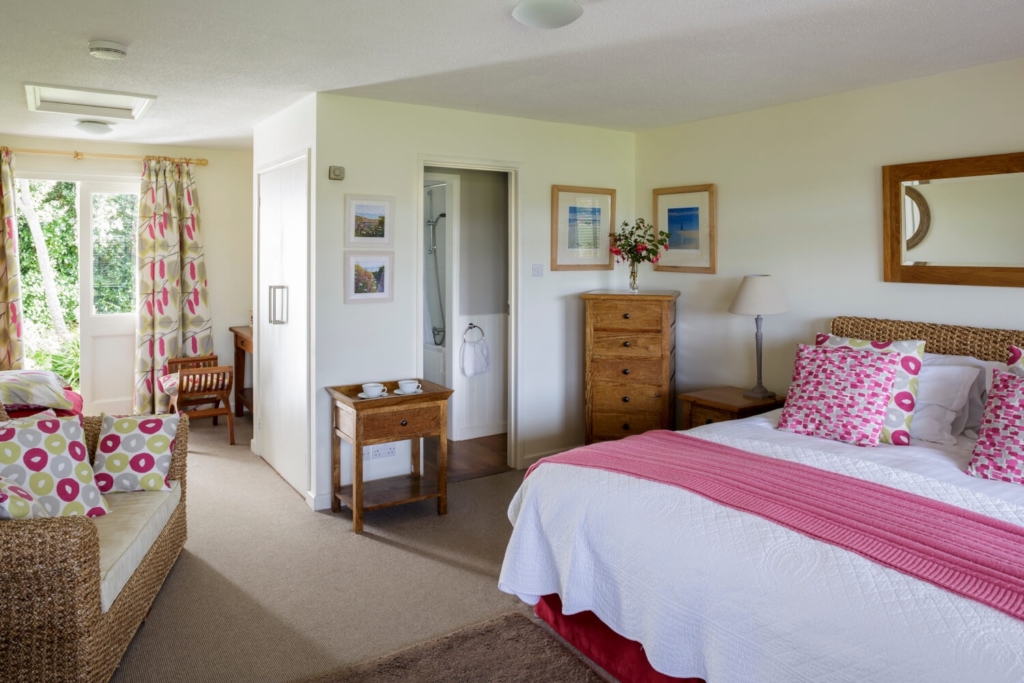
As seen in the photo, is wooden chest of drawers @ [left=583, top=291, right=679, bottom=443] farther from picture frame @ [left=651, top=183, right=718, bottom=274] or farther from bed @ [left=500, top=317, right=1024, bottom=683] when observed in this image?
bed @ [left=500, top=317, right=1024, bottom=683]

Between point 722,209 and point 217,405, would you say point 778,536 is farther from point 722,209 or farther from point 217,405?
point 217,405

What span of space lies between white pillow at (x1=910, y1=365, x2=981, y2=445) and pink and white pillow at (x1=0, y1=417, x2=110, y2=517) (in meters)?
3.33

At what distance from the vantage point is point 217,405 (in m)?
6.01

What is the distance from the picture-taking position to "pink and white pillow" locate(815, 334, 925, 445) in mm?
2961

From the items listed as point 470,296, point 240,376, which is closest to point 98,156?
point 240,376

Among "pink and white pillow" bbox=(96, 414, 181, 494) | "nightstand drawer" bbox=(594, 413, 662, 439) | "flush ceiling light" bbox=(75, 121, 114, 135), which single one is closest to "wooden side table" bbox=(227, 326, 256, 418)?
"flush ceiling light" bbox=(75, 121, 114, 135)

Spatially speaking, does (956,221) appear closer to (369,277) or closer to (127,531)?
(369,277)

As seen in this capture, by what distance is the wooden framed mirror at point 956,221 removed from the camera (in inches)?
127

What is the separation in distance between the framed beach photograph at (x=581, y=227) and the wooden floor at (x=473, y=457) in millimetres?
1407

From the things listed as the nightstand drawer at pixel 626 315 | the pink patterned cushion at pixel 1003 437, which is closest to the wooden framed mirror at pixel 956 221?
the pink patterned cushion at pixel 1003 437

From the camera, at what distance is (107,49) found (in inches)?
119

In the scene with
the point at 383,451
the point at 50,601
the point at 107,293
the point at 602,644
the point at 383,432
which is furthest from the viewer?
the point at 107,293

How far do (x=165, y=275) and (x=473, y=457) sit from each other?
10.2ft

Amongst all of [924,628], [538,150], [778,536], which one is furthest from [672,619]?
[538,150]
